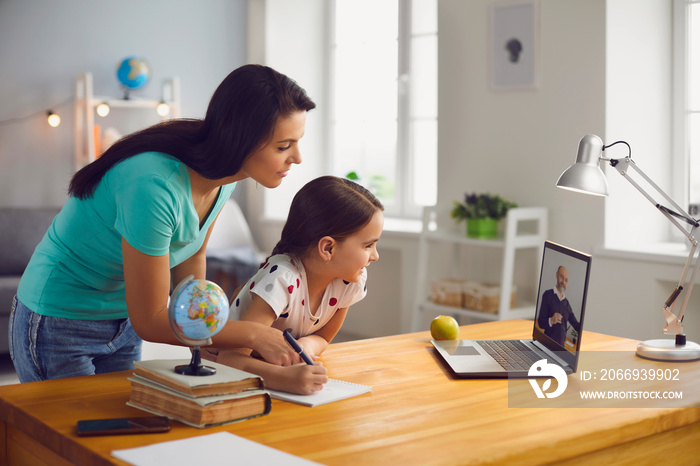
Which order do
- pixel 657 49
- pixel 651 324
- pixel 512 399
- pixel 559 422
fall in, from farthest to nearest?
pixel 657 49 < pixel 651 324 < pixel 512 399 < pixel 559 422

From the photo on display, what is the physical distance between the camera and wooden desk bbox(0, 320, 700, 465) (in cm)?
112

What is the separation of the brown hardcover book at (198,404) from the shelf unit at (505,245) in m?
2.40

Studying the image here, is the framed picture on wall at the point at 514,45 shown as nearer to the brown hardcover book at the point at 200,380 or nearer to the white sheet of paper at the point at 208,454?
the brown hardcover book at the point at 200,380

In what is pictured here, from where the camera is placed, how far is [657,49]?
3.54m

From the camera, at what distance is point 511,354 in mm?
1703

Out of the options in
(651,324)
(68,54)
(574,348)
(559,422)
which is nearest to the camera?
(559,422)

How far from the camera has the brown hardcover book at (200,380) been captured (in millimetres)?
1204

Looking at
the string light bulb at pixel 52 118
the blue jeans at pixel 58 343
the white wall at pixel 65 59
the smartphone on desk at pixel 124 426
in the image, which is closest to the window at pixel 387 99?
the white wall at pixel 65 59

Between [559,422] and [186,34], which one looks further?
[186,34]

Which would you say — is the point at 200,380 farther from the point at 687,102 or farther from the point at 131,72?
the point at 131,72

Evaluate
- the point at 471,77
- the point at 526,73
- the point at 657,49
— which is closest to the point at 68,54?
the point at 471,77

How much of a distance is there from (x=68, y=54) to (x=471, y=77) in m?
2.71

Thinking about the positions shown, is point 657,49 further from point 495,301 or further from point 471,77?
point 495,301

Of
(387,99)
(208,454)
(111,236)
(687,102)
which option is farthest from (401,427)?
(387,99)
